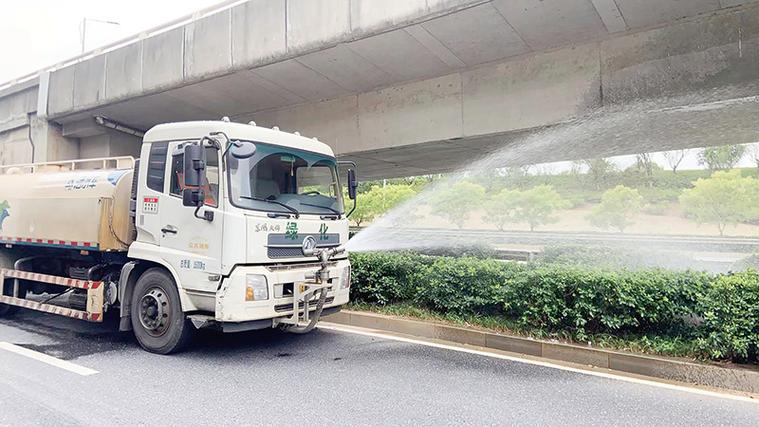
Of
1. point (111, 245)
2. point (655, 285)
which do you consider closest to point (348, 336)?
point (111, 245)

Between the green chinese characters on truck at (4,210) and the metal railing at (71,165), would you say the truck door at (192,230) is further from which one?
the green chinese characters on truck at (4,210)

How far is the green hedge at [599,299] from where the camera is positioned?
175 inches

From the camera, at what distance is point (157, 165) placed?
554 centimetres

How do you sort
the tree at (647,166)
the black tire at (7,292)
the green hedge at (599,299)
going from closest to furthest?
the green hedge at (599,299), the black tire at (7,292), the tree at (647,166)

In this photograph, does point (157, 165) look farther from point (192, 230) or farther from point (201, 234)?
point (201, 234)

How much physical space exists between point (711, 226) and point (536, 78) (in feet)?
35.1

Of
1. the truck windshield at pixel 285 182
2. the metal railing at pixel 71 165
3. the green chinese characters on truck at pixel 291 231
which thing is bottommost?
the green chinese characters on truck at pixel 291 231

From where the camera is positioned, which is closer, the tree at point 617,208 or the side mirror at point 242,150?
the side mirror at point 242,150

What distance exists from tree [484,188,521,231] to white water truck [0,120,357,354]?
17068 mm

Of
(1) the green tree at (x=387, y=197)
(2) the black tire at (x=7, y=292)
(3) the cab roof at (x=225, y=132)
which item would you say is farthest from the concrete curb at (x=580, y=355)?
(1) the green tree at (x=387, y=197)

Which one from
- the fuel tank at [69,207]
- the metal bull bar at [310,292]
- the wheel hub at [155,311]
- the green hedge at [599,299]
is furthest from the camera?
the fuel tank at [69,207]

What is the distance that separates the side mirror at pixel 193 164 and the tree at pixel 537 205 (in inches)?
682

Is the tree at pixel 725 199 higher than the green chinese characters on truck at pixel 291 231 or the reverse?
higher

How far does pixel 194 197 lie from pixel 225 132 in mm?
806
